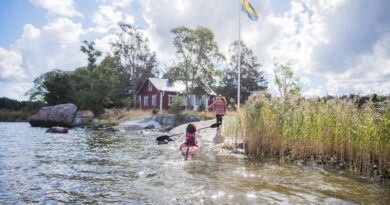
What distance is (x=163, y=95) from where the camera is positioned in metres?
36.4

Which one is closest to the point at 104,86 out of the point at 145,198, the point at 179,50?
the point at 179,50

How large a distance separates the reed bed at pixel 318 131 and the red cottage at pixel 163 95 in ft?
85.2

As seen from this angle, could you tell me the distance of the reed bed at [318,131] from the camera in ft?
19.4

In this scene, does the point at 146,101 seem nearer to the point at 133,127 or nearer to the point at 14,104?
the point at 133,127

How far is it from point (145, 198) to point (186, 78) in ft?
91.0

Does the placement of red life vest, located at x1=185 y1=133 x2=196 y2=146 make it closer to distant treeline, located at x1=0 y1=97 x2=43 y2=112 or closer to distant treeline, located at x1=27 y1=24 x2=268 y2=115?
distant treeline, located at x1=27 y1=24 x2=268 y2=115

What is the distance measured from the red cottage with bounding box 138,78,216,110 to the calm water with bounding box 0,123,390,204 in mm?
27372

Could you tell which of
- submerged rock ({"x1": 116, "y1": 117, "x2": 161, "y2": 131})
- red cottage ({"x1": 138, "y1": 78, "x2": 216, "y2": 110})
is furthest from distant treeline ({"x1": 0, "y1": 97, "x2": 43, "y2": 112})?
submerged rock ({"x1": 116, "y1": 117, "x2": 161, "y2": 131})

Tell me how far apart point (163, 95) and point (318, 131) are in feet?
100

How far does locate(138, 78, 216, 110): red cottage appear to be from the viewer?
119 ft

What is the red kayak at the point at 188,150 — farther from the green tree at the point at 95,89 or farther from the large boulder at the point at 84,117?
the green tree at the point at 95,89

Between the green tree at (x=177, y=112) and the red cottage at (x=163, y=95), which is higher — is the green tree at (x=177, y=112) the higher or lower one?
the lower one

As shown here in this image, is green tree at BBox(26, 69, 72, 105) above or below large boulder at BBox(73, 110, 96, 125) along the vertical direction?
above

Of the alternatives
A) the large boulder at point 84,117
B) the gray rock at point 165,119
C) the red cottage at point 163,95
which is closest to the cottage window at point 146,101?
the red cottage at point 163,95
